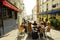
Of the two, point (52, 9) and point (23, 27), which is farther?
point (52, 9)

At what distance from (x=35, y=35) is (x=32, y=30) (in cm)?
71

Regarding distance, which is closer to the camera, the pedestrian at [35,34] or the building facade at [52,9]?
the pedestrian at [35,34]

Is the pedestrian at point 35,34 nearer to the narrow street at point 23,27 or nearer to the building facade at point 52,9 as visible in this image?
the narrow street at point 23,27

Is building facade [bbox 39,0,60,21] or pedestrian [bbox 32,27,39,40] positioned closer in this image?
pedestrian [bbox 32,27,39,40]

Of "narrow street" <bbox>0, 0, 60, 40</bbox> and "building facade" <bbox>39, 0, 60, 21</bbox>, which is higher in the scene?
"building facade" <bbox>39, 0, 60, 21</bbox>

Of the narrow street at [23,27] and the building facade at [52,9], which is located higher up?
the building facade at [52,9]

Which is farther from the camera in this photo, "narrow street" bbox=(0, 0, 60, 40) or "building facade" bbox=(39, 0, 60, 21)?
"building facade" bbox=(39, 0, 60, 21)

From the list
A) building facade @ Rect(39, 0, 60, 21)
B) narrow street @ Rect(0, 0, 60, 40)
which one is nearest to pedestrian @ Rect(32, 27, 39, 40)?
narrow street @ Rect(0, 0, 60, 40)

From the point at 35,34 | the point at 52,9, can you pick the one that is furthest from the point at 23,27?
the point at 52,9

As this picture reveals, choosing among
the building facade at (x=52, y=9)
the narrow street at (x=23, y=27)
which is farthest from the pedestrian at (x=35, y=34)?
the building facade at (x=52, y=9)

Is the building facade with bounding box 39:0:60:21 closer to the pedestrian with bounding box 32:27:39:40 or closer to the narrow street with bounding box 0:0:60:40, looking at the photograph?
the narrow street with bounding box 0:0:60:40

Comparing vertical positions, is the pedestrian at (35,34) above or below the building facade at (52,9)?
below

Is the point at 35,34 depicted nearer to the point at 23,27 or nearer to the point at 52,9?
the point at 23,27

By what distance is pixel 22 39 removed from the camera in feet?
43.5
